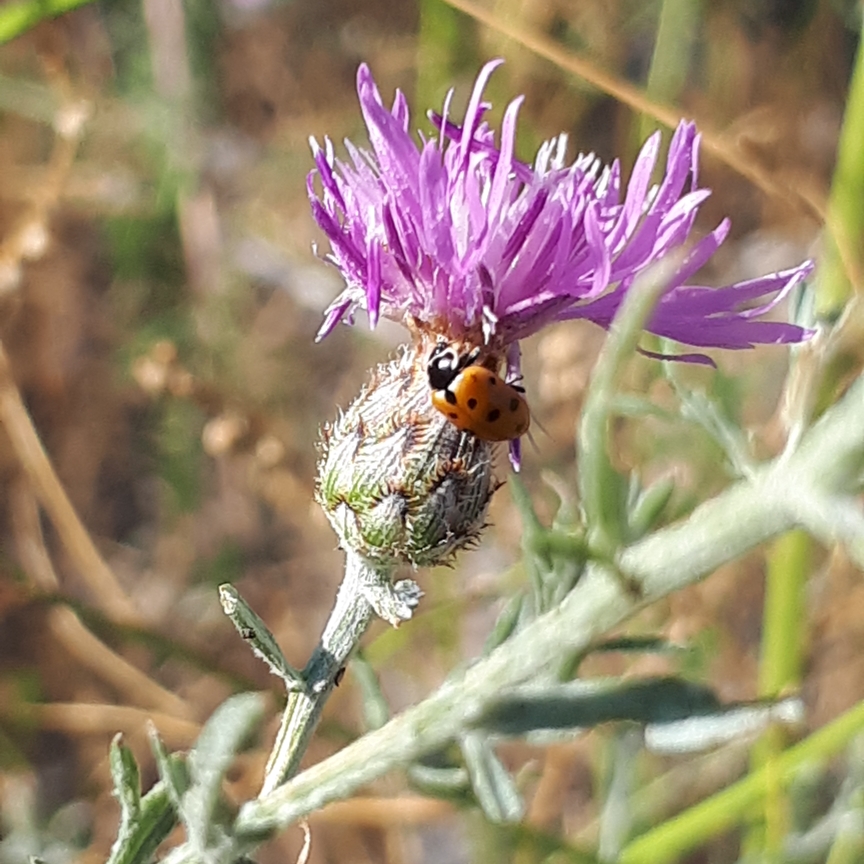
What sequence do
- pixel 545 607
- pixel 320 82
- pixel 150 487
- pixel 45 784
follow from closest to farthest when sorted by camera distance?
1. pixel 545 607
2. pixel 45 784
3. pixel 150 487
4. pixel 320 82

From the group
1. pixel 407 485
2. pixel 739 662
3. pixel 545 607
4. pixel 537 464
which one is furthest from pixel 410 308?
pixel 739 662

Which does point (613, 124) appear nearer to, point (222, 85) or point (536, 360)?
point (536, 360)

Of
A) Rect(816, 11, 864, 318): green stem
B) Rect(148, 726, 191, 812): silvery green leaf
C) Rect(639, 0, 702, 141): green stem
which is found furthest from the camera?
Rect(639, 0, 702, 141): green stem

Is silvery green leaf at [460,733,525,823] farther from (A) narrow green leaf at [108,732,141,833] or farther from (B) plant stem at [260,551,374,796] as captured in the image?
(A) narrow green leaf at [108,732,141,833]

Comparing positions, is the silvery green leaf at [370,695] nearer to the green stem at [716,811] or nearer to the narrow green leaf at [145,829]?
the narrow green leaf at [145,829]

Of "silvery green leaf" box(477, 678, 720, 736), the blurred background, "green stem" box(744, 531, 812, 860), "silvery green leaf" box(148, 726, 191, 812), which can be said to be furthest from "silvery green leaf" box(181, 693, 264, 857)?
the blurred background

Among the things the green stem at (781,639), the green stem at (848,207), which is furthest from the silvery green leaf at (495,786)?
the green stem at (848,207)
